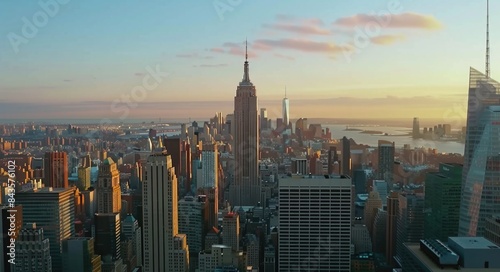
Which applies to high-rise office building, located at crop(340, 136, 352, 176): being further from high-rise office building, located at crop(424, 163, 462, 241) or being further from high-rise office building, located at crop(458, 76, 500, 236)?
high-rise office building, located at crop(458, 76, 500, 236)

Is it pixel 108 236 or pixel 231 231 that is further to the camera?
pixel 231 231

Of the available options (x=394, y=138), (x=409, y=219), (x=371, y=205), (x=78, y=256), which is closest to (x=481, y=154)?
(x=394, y=138)

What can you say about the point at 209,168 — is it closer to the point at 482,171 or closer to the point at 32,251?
the point at 32,251

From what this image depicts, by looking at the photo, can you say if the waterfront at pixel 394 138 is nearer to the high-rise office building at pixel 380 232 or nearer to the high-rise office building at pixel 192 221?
the high-rise office building at pixel 380 232

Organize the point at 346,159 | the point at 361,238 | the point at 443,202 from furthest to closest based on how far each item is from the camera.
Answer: the point at 346,159 → the point at 361,238 → the point at 443,202

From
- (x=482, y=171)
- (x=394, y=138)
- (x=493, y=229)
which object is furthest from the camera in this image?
(x=394, y=138)

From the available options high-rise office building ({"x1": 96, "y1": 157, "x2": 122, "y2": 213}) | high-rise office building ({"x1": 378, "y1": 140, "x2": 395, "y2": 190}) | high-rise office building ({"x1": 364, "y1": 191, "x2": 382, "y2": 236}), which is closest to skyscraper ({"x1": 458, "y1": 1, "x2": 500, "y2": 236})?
high-rise office building ({"x1": 378, "y1": 140, "x2": 395, "y2": 190})

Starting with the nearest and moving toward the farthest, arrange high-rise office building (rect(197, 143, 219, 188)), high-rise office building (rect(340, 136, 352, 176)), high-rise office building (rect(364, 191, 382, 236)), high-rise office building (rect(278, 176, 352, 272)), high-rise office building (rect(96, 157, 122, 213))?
1. high-rise office building (rect(278, 176, 352, 272))
2. high-rise office building (rect(96, 157, 122, 213))
3. high-rise office building (rect(364, 191, 382, 236))
4. high-rise office building (rect(340, 136, 352, 176))
5. high-rise office building (rect(197, 143, 219, 188))

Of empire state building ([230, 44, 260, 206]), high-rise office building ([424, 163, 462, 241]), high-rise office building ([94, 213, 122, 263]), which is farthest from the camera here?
empire state building ([230, 44, 260, 206])
